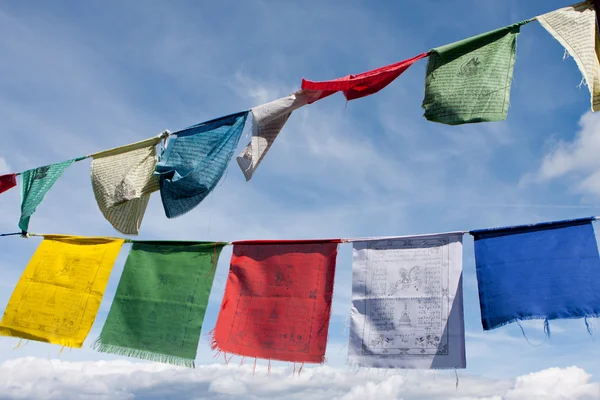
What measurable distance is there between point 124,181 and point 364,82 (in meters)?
2.04

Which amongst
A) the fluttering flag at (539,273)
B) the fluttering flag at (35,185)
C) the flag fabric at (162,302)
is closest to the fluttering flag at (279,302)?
the flag fabric at (162,302)

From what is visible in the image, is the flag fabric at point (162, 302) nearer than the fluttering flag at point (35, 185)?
Yes

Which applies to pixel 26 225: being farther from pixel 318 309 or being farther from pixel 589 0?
pixel 589 0

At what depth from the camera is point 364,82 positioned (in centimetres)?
389

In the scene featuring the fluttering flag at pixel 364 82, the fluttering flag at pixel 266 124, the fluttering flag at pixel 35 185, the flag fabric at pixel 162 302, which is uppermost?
the fluttering flag at pixel 364 82

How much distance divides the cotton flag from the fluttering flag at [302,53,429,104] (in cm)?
108

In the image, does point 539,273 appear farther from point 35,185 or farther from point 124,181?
point 35,185

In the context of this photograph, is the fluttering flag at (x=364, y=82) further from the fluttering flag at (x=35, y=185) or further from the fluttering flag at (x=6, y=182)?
the fluttering flag at (x=6, y=182)

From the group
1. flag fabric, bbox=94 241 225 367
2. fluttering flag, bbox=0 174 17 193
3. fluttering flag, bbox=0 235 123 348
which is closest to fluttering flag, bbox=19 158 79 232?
fluttering flag, bbox=0 174 17 193

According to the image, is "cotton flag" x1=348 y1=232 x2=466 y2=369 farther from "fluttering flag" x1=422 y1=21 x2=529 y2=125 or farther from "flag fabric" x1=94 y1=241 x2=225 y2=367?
"flag fabric" x1=94 y1=241 x2=225 y2=367

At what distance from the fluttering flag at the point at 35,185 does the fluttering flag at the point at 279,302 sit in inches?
67.1

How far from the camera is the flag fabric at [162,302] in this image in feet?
14.4

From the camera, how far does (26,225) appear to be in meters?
5.00

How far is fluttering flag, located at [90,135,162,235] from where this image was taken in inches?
181
